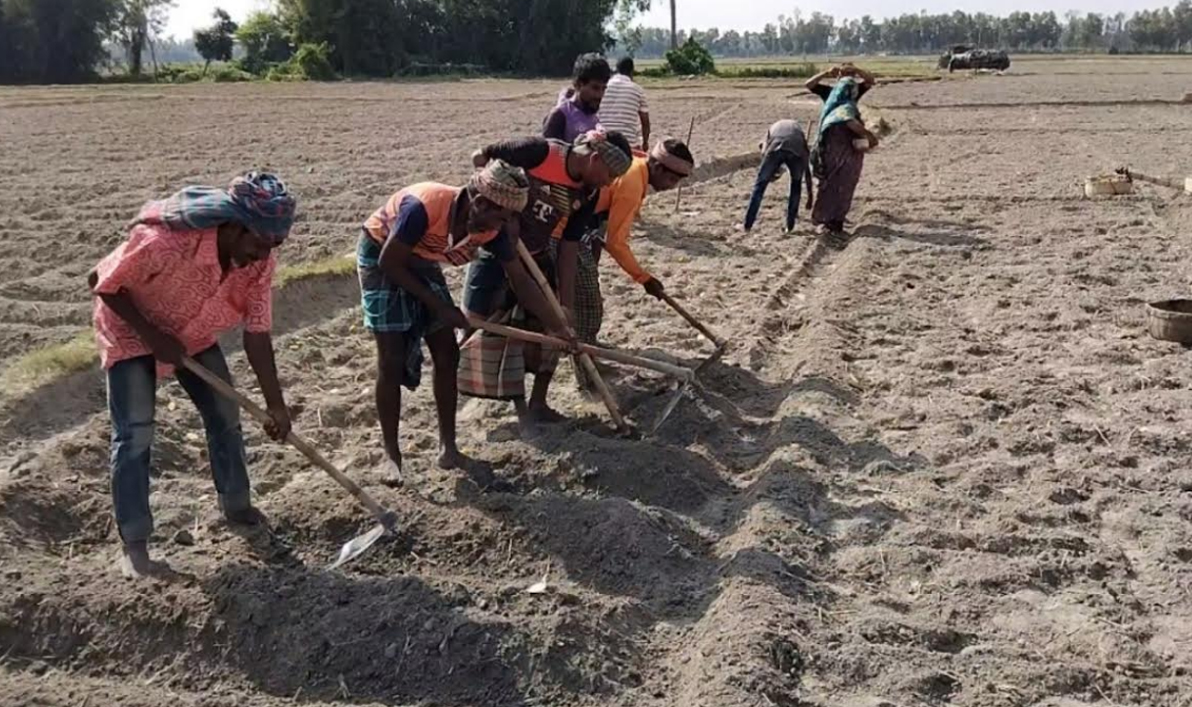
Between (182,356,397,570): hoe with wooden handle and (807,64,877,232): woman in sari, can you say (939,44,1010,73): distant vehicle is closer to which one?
(807,64,877,232): woman in sari

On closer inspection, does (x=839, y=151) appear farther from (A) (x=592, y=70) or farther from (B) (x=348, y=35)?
(B) (x=348, y=35)

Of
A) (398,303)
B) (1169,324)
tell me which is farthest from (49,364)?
(1169,324)

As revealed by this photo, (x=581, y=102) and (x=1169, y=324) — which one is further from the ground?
(x=581, y=102)

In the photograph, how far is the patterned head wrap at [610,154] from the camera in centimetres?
462

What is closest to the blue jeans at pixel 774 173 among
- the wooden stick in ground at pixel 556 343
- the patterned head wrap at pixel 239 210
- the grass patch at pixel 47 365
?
the wooden stick in ground at pixel 556 343

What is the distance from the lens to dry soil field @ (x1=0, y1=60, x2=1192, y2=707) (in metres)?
3.28

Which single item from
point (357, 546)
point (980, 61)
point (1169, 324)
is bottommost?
point (357, 546)

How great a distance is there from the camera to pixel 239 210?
340 centimetres

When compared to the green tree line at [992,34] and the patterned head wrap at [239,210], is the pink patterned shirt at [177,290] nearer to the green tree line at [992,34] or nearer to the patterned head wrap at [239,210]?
the patterned head wrap at [239,210]

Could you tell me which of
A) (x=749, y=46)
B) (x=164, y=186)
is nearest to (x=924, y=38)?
(x=749, y=46)

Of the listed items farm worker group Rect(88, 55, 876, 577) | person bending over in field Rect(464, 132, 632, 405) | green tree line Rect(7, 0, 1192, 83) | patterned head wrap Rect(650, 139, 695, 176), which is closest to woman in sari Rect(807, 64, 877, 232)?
farm worker group Rect(88, 55, 876, 577)

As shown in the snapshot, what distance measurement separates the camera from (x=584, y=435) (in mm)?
4906

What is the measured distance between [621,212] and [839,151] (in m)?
4.87

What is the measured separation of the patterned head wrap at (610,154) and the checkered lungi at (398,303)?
80 centimetres
